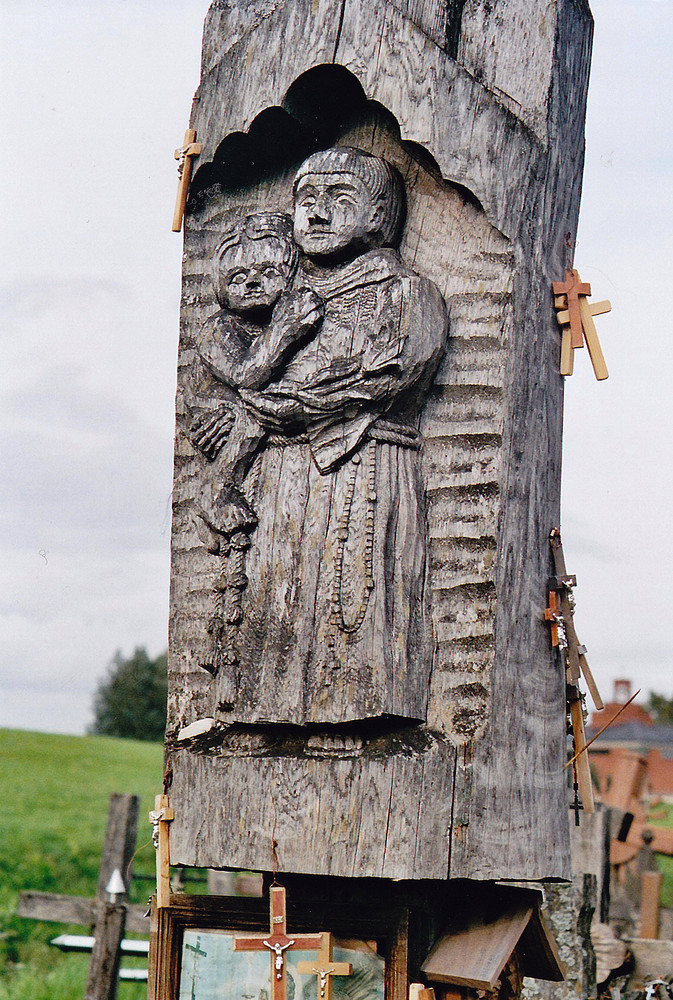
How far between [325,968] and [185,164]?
8.89 ft

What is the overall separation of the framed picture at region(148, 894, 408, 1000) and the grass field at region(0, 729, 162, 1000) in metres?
0.76

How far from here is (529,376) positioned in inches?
155

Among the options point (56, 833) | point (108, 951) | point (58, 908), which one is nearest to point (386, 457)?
point (108, 951)

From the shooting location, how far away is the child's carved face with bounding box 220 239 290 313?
13.5ft

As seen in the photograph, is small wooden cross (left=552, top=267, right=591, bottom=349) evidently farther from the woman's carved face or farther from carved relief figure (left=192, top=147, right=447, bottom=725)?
the woman's carved face

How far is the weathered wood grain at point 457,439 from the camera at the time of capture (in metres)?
3.65

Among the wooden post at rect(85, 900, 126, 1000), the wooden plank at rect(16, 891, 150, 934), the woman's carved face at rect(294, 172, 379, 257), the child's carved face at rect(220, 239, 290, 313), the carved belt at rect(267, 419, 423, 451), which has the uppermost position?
the woman's carved face at rect(294, 172, 379, 257)

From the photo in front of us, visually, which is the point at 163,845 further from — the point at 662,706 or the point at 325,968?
the point at 662,706

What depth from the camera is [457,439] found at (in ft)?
12.7

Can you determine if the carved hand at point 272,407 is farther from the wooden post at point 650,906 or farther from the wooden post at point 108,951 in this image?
the wooden post at point 650,906

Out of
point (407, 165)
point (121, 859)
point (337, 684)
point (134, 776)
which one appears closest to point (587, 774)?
point (337, 684)

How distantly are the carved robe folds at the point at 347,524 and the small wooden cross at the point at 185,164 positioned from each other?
79 cm

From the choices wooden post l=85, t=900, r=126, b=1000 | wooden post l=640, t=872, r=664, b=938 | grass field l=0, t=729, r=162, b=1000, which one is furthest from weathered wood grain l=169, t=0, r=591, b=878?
wooden post l=640, t=872, r=664, b=938

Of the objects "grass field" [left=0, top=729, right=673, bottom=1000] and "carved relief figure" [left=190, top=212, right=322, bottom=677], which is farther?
"grass field" [left=0, top=729, right=673, bottom=1000]
